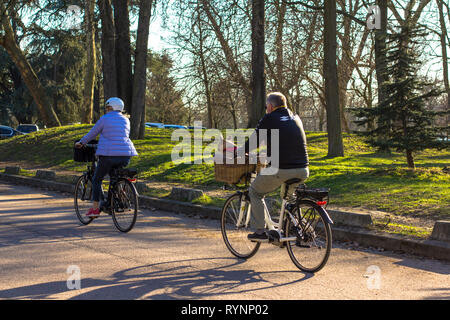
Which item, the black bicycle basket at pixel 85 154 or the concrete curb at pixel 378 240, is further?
the black bicycle basket at pixel 85 154

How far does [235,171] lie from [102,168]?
108 inches

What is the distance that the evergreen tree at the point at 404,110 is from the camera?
13359 millimetres

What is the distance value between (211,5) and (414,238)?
1249cm

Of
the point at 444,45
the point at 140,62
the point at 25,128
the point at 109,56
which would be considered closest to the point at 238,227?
the point at 140,62

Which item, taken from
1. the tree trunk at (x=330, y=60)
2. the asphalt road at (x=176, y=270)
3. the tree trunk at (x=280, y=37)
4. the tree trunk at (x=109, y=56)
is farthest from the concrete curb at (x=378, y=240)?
the tree trunk at (x=109, y=56)

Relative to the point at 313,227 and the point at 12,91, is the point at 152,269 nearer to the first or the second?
the point at 313,227

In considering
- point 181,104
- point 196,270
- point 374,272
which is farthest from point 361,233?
point 181,104

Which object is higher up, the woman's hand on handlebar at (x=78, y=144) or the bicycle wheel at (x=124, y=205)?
the woman's hand on handlebar at (x=78, y=144)

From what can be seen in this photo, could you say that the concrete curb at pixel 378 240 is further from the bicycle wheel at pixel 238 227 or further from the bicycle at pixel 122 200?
the bicycle at pixel 122 200

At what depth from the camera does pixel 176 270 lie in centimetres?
580

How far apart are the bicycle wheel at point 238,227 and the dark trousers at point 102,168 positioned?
2.26 m

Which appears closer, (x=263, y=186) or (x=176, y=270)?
(x=176, y=270)

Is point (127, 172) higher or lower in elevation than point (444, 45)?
lower

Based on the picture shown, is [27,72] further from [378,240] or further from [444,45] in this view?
[378,240]
